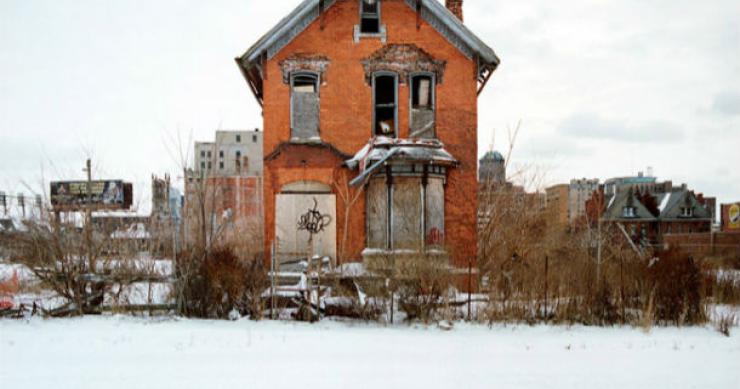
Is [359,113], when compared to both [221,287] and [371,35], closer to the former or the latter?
[371,35]

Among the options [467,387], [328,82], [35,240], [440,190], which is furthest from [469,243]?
[35,240]

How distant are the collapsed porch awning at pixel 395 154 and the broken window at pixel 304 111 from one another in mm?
1595

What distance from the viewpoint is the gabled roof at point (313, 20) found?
15.8 metres

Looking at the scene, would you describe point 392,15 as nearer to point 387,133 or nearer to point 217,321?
point 387,133

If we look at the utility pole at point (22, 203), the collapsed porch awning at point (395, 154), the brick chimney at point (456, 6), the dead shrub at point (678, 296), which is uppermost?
the brick chimney at point (456, 6)

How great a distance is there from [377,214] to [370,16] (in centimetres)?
621

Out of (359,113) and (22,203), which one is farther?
(359,113)

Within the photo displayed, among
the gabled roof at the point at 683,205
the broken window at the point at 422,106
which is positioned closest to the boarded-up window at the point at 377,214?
the broken window at the point at 422,106

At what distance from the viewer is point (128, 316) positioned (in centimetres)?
1145

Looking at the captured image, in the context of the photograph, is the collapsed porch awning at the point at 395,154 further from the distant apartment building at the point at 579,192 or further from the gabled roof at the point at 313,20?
the distant apartment building at the point at 579,192

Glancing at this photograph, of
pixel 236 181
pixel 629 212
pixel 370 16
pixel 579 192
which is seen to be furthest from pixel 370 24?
pixel 579 192

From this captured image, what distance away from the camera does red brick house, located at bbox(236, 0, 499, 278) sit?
52.2ft

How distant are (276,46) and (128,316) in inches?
349

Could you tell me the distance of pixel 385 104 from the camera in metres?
16.5
